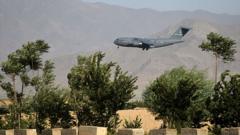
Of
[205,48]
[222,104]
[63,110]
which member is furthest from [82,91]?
[205,48]

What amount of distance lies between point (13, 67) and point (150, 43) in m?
53.6

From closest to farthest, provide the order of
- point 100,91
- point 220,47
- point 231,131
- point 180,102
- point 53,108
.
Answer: point 231,131 < point 100,91 < point 180,102 < point 53,108 < point 220,47

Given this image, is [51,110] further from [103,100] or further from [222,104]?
[222,104]

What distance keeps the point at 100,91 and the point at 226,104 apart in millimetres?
7584

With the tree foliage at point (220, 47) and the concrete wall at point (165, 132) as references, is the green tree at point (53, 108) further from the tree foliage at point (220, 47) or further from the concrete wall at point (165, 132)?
the concrete wall at point (165, 132)

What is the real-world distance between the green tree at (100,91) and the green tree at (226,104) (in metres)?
5.49

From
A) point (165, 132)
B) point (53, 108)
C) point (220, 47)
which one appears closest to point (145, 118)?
point (220, 47)

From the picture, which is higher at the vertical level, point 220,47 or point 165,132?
point 220,47

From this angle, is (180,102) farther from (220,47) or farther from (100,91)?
(220,47)

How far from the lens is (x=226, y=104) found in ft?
93.5

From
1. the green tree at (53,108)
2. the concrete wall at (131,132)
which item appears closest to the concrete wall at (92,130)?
the concrete wall at (131,132)

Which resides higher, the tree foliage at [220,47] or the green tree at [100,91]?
the tree foliage at [220,47]

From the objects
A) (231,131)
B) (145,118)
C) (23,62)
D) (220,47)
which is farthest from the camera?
(145,118)

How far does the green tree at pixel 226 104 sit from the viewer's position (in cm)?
2770
